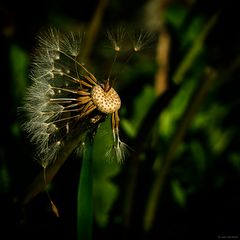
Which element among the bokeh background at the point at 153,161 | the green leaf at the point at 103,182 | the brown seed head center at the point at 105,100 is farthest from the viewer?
the green leaf at the point at 103,182

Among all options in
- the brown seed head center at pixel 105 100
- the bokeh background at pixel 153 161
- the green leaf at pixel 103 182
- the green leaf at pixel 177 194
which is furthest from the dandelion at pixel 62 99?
the green leaf at pixel 177 194

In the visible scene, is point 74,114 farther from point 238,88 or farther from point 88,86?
point 238,88

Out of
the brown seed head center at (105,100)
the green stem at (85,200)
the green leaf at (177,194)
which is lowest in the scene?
the green stem at (85,200)

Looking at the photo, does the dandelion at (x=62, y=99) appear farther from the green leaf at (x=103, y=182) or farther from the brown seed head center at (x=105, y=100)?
the green leaf at (x=103, y=182)

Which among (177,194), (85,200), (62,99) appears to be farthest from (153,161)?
(62,99)

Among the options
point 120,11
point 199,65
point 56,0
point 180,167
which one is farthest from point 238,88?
point 56,0

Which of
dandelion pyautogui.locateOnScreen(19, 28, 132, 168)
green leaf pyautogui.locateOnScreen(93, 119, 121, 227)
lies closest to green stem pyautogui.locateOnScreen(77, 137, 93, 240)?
dandelion pyautogui.locateOnScreen(19, 28, 132, 168)

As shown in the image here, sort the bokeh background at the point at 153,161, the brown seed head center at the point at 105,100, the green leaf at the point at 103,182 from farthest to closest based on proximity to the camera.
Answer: the green leaf at the point at 103,182 → the bokeh background at the point at 153,161 → the brown seed head center at the point at 105,100
